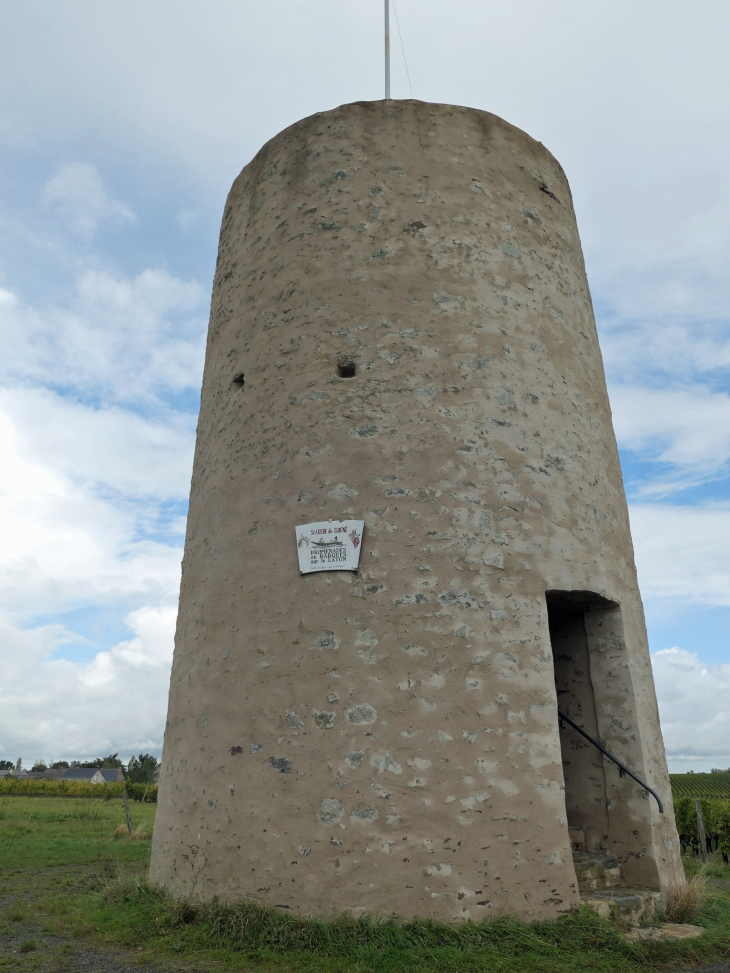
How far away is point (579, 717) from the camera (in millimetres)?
5766

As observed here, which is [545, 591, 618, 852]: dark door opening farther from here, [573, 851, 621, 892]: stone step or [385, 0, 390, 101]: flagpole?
[385, 0, 390, 101]: flagpole

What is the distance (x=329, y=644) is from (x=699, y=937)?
2934 millimetres

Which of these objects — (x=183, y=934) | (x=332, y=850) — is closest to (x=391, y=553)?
(x=332, y=850)

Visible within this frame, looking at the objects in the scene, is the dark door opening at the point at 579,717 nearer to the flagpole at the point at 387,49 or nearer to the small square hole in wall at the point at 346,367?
the small square hole in wall at the point at 346,367

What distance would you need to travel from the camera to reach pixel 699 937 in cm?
440

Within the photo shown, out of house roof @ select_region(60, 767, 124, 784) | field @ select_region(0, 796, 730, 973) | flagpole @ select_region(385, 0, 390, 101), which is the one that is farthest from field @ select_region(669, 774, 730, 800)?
house roof @ select_region(60, 767, 124, 784)

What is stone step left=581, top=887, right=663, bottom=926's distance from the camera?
4496 mm

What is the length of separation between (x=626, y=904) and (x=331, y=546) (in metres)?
3.04

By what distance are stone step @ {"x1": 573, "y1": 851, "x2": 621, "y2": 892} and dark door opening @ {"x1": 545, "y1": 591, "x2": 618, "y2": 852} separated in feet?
0.88

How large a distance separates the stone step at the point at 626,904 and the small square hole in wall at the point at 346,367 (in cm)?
403

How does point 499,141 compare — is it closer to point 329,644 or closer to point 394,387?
point 394,387

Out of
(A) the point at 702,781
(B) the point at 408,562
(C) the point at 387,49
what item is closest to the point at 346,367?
(B) the point at 408,562

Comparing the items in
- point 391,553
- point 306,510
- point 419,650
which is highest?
point 306,510

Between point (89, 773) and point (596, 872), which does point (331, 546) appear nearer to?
point (596, 872)
